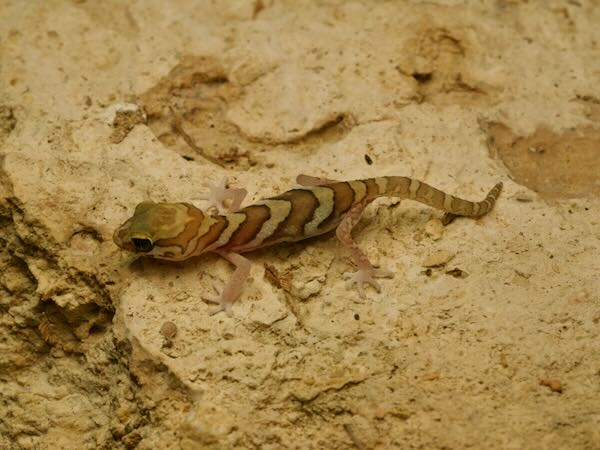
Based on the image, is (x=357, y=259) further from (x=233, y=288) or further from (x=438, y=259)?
(x=233, y=288)

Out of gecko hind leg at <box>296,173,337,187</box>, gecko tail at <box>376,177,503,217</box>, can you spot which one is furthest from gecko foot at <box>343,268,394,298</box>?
gecko hind leg at <box>296,173,337,187</box>

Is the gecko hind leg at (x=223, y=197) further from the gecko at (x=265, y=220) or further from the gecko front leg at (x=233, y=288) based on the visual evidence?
the gecko front leg at (x=233, y=288)

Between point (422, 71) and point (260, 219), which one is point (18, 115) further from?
point (422, 71)

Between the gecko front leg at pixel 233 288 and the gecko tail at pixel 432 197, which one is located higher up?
the gecko tail at pixel 432 197

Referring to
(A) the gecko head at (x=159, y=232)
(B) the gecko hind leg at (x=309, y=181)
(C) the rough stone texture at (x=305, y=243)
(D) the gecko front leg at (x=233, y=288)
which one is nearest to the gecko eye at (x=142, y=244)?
(A) the gecko head at (x=159, y=232)

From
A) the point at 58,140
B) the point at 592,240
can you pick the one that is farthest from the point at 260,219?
the point at 592,240

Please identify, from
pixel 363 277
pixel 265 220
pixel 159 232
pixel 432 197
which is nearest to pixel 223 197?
pixel 265 220

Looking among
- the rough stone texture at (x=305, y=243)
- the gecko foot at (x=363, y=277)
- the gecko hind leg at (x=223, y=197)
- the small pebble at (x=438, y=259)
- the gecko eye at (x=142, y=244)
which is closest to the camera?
the rough stone texture at (x=305, y=243)
